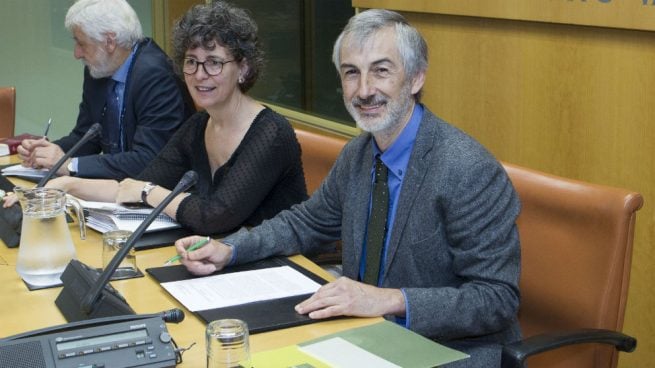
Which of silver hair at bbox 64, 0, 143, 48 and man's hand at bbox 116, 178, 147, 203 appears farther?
silver hair at bbox 64, 0, 143, 48

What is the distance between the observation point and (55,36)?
5586 mm

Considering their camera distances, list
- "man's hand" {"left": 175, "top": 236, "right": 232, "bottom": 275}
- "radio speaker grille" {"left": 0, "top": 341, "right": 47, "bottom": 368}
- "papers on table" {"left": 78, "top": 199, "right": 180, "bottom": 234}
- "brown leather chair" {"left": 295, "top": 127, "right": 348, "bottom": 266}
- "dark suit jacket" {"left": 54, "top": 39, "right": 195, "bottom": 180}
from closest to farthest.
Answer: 1. "radio speaker grille" {"left": 0, "top": 341, "right": 47, "bottom": 368}
2. "man's hand" {"left": 175, "top": 236, "right": 232, "bottom": 275}
3. "papers on table" {"left": 78, "top": 199, "right": 180, "bottom": 234}
4. "brown leather chair" {"left": 295, "top": 127, "right": 348, "bottom": 266}
5. "dark suit jacket" {"left": 54, "top": 39, "right": 195, "bottom": 180}

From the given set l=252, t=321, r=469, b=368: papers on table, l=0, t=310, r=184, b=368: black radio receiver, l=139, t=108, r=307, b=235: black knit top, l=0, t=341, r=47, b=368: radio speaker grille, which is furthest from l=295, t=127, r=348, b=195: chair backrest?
l=0, t=341, r=47, b=368: radio speaker grille

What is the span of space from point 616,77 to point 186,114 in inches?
61.1

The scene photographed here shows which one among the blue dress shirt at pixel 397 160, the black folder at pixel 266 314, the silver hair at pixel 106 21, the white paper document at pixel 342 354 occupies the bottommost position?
the black folder at pixel 266 314

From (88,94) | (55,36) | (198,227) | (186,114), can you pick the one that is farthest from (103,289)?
(55,36)

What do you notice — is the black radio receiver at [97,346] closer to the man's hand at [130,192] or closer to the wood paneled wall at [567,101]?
the man's hand at [130,192]

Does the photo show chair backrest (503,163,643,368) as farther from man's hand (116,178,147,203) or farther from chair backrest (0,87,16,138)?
chair backrest (0,87,16,138)

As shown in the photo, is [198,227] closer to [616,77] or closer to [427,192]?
[427,192]

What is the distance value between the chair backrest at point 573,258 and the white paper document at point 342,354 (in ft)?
2.03

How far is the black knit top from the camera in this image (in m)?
2.51

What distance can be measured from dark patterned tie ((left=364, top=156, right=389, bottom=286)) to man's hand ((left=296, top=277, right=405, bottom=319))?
269mm

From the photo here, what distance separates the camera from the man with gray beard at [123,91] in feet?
10.9

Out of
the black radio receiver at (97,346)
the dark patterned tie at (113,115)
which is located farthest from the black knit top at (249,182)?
the black radio receiver at (97,346)
